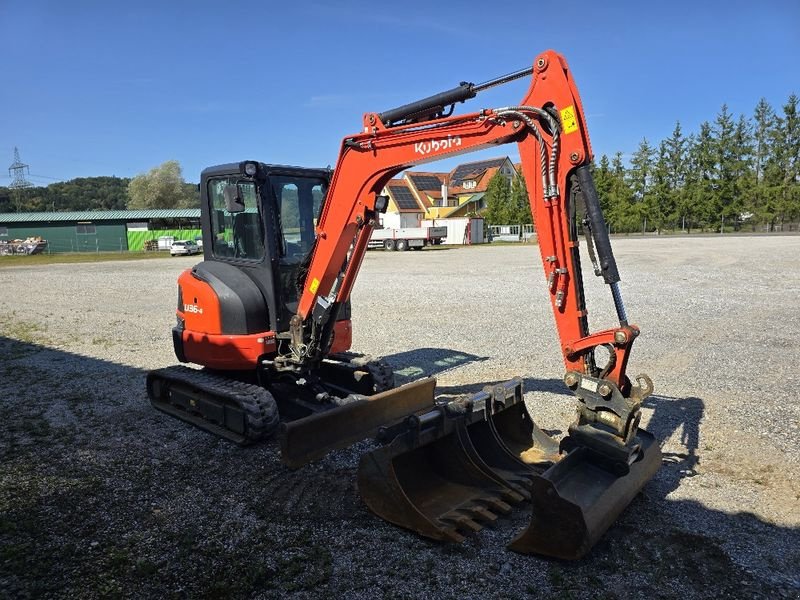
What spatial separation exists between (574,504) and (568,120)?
2.63 meters

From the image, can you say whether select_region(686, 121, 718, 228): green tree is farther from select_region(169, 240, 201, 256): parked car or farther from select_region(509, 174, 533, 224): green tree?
select_region(169, 240, 201, 256): parked car

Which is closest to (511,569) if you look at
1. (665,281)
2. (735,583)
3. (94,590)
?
(735,583)

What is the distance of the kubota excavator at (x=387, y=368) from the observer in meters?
4.02

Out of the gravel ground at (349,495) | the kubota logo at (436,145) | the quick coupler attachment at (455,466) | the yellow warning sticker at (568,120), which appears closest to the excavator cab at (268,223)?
the gravel ground at (349,495)

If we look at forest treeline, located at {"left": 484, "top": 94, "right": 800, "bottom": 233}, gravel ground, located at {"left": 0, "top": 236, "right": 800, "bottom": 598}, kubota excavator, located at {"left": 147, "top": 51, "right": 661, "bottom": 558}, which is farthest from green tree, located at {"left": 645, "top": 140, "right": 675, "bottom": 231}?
kubota excavator, located at {"left": 147, "top": 51, "right": 661, "bottom": 558}

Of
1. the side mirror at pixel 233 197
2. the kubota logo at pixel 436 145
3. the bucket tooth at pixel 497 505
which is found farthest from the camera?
the side mirror at pixel 233 197

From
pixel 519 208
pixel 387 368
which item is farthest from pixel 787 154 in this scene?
pixel 387 368

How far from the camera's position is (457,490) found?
463cm

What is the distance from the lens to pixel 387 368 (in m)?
6.75

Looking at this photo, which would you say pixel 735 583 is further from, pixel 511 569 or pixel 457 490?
pixel 457 490

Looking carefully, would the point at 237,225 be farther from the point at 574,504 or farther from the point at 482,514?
the point at 574,504

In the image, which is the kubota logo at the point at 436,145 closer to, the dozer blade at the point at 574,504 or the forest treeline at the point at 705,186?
the dozer blade at the point at 574,504

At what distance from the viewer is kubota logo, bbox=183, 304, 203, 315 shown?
263 inches

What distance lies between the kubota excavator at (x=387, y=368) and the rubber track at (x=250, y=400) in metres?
0.02
